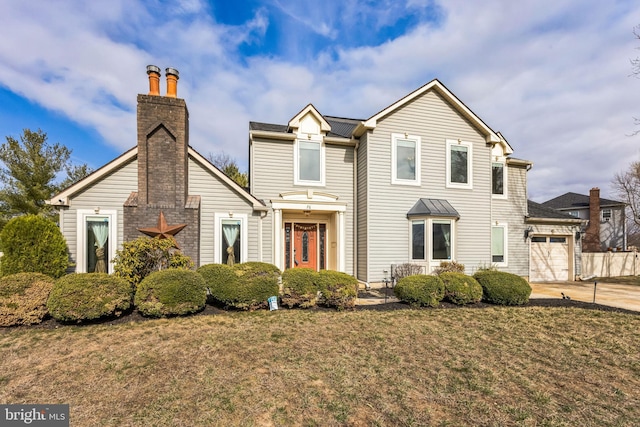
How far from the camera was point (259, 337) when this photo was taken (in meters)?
5.53

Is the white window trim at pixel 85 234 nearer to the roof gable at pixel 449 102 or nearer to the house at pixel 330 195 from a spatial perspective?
the house at pixel 330 195

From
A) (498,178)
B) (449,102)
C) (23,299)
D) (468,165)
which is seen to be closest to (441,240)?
(468,165)

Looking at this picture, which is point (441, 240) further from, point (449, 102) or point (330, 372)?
point (330, 372)

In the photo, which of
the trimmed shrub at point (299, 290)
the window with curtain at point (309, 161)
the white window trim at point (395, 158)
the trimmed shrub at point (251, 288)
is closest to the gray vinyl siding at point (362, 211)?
the white window trim at point (395, 158)

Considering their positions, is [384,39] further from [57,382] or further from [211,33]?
[57,382]

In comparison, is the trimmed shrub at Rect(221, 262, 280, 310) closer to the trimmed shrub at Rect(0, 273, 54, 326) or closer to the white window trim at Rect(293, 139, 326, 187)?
the trimmed shrub at Rect(0, 273, 54, 326)

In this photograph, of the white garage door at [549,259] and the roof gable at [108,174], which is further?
the white garage door at [549,259]

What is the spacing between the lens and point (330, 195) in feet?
37.7

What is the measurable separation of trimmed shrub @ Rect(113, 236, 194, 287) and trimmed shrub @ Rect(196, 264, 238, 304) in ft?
2.78

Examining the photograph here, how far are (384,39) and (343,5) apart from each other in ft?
13.3

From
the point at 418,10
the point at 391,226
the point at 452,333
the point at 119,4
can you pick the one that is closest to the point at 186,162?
the point at 119,4

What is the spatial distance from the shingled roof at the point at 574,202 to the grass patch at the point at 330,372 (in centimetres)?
2973

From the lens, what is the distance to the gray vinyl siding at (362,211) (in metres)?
11.1

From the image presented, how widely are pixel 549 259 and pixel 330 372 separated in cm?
1469
